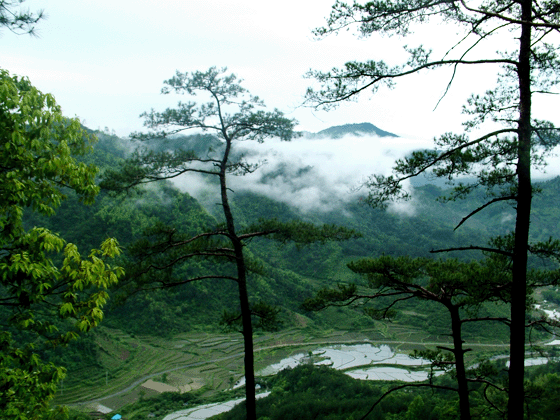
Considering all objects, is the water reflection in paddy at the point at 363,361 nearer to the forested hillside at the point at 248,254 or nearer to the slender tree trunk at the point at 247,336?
the forested hillside at the point at 248,254

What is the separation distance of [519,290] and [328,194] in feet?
238

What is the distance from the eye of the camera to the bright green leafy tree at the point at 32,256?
3174 mm

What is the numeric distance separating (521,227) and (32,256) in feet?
16.8

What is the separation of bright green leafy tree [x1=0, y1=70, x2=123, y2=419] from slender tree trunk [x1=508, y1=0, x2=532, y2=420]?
444 centimetres

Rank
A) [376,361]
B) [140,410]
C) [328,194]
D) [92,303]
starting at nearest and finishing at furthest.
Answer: [92,303], [140,410], [376,361], [328,194]

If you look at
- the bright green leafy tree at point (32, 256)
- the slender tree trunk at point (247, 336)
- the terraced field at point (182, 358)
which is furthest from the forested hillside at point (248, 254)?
the bright green leafy tree at point (32, 256)

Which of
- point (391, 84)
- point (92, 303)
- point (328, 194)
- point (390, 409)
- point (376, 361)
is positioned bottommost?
point (376, 361)

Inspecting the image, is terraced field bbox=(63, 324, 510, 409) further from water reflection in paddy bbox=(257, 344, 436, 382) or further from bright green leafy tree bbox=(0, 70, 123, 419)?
bright green leafy tree bbox=(0, 70, 123, 419)

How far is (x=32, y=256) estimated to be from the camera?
326 centimetres

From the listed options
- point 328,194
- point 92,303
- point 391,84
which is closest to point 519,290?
point 391,84

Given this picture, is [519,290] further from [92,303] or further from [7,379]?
[7,379]

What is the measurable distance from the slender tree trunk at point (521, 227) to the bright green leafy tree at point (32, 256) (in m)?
4.44

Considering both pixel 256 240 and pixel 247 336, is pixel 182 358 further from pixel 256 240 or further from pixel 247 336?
pixel 256 240

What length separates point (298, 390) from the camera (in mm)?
22766
